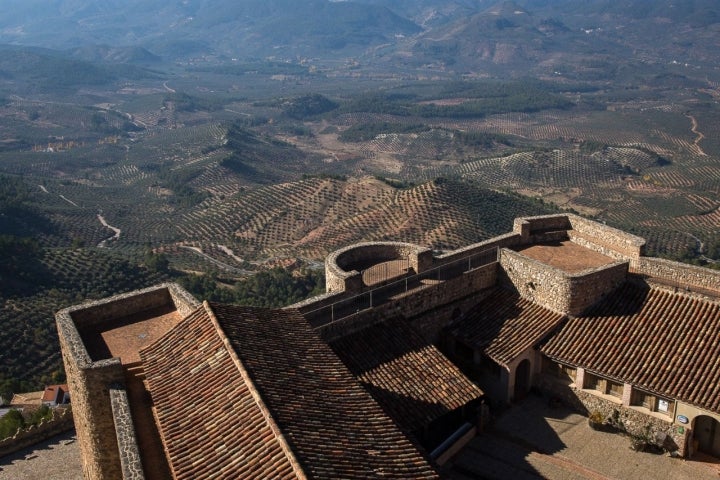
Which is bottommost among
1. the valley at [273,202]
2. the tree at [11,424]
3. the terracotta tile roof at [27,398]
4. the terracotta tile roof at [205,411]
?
the valley at [273,202]

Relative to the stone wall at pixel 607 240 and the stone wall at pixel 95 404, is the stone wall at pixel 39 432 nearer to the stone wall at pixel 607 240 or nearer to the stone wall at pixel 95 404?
the stone wall at pixel 95 404

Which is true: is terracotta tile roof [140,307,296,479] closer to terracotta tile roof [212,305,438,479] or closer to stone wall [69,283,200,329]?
terracotta tile roof [212,305,438,479]

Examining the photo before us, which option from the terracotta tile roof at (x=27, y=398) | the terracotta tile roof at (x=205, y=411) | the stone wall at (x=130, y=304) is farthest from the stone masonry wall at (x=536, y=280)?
the terracotta tile roof at (x=27, y=398)

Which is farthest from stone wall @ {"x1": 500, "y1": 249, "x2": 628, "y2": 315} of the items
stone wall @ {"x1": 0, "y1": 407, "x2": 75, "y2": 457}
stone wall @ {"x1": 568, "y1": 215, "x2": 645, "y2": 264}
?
stone wall @ {"x1": 0, "y1": 407, "x2": 75, "y2": 457}

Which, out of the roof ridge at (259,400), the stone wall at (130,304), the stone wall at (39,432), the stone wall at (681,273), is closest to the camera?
the roof ridge at (259,400)

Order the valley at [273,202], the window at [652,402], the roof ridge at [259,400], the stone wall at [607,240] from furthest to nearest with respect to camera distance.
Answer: the valley at [273,202] → the stone wall at [607,240] → the window at [652,402] → the roof ridge at [259,400]

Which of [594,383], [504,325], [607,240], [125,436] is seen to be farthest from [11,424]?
[607,240]
